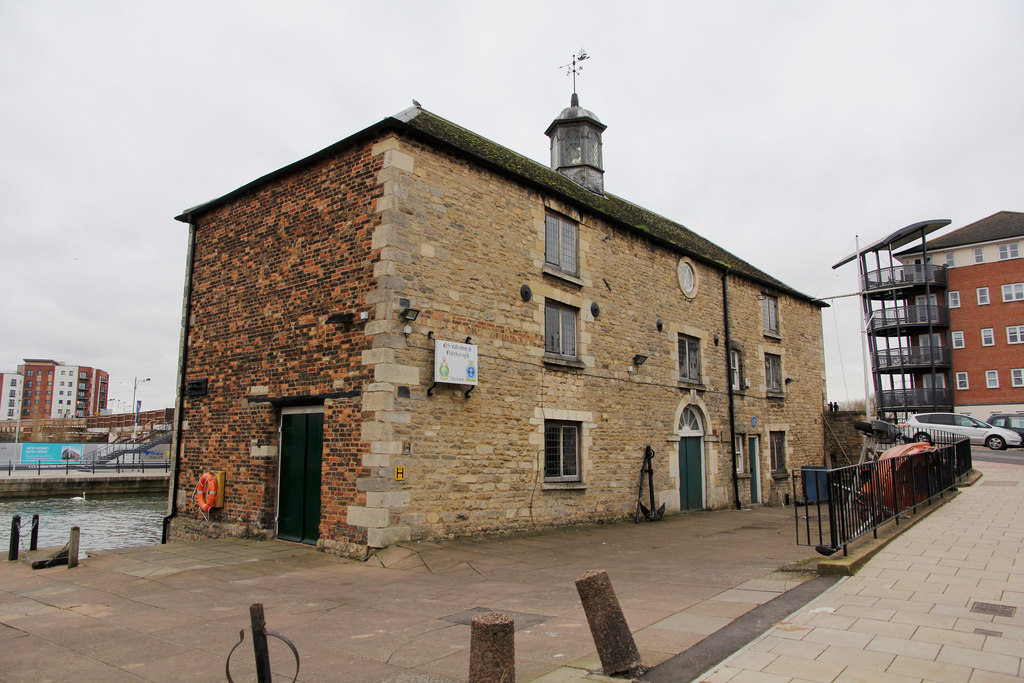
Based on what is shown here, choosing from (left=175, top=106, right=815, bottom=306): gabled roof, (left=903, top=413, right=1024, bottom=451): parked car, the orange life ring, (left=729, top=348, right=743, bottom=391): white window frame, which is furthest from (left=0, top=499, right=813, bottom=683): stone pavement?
(left=903, top=413, right=1024, bottom=451): parked car

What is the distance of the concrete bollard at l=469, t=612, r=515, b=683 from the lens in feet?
12.7

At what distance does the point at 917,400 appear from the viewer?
40.5m

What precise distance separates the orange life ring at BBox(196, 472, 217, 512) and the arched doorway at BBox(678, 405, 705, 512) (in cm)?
1118

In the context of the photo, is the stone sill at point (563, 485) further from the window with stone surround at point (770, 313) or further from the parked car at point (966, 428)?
the parked car at point (966, 428)

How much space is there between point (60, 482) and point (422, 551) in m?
28.9

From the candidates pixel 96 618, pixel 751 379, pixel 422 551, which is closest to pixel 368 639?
pixel 96 618

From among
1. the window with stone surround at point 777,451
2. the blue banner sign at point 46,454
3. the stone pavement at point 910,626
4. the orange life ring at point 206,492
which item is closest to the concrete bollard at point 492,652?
the stone pavement at point 910,626

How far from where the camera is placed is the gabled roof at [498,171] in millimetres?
11117

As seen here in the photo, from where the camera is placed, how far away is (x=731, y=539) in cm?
1186

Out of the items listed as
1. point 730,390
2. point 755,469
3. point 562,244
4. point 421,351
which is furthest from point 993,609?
point 755,469

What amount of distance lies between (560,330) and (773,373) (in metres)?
11.4

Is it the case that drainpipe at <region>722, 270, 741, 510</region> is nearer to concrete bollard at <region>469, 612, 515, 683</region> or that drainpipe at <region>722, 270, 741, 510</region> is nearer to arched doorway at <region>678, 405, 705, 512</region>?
arched doorway at <region>678, 405, 705, 512</region>

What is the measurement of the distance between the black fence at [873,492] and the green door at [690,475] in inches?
111

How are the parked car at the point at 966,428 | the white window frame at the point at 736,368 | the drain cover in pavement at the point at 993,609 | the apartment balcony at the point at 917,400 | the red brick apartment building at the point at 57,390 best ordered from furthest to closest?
the red brick apartment building at the point at 57,390
the apartment balcony at the point at 917,400
the parked car at the point at 966,428
the white window frame at the point at 736,368
the drain cover in pavement at the point at 993,609
